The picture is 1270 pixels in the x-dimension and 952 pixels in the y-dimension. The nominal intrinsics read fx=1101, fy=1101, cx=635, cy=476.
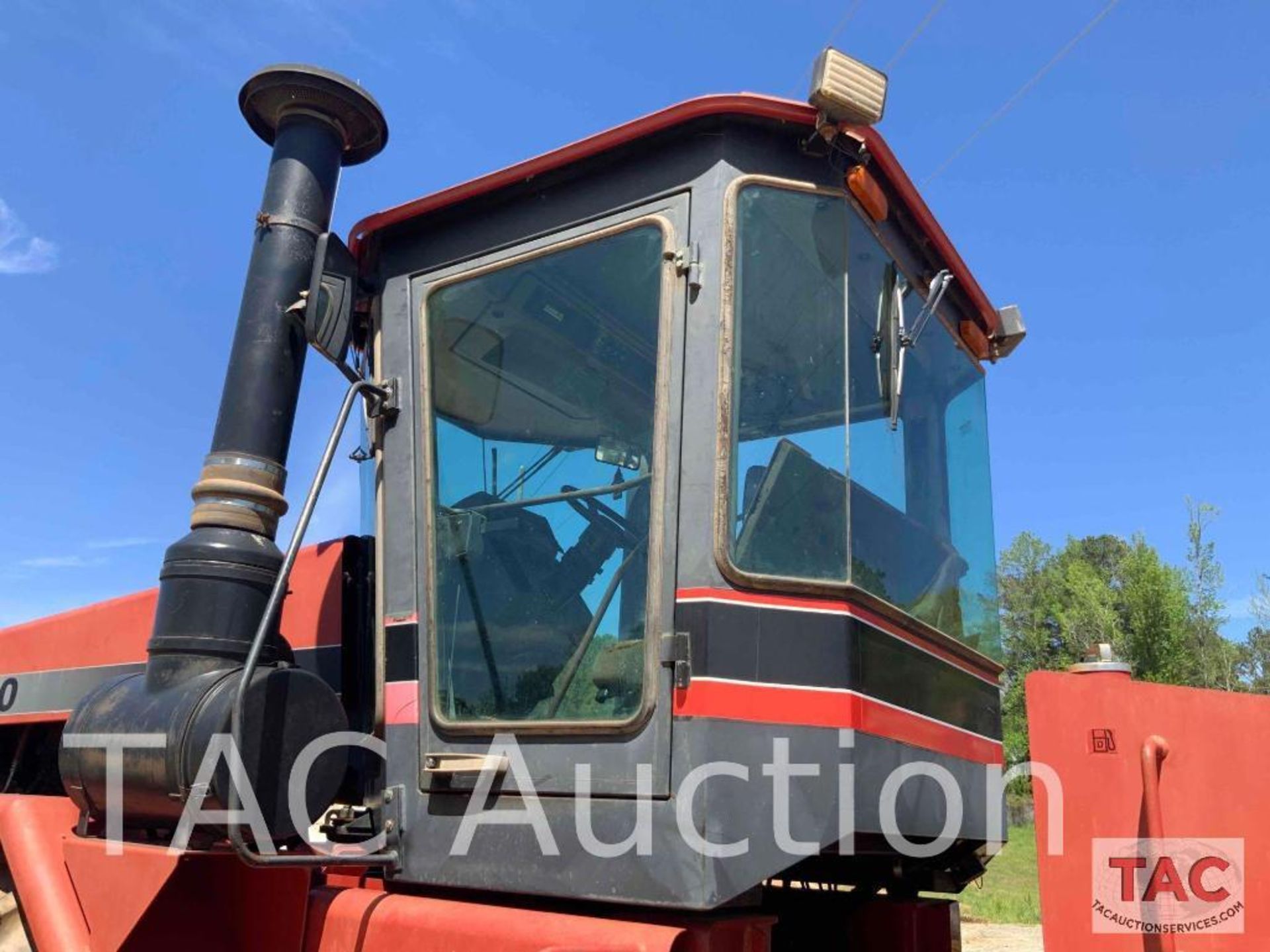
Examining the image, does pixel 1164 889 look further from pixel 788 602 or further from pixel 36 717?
pixel 36 717

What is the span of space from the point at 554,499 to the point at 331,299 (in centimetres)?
82

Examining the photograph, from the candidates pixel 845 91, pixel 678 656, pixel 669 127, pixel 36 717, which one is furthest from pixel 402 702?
pixel 36 717

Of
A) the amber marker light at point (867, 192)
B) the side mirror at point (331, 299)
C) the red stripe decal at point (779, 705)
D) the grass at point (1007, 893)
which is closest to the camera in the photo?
the red stripe decal at point (779, 705)

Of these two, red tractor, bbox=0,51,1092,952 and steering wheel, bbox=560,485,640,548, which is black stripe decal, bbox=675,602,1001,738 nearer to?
red tractor, bbox=0,51,1092,952

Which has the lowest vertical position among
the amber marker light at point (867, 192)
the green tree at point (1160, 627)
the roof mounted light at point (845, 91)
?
the amber marker light at point (867, 192)

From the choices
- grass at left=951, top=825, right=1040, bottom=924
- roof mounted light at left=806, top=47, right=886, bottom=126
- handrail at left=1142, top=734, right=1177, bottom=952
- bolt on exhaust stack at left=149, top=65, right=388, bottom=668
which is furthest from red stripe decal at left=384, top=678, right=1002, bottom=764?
grass at left=951, top=825, right=1040, bottom=924

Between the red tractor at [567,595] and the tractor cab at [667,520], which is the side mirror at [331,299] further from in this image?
the tractor cab at [667,520]

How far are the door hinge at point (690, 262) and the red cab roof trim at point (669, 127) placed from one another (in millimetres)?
320

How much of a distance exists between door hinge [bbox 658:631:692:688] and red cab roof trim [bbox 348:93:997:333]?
121cm

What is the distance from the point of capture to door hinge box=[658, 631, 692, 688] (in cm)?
227

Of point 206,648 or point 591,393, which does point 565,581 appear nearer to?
point 591,393

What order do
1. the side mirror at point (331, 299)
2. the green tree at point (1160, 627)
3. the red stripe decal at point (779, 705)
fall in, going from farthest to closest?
the green tree at point (1160, 627)
the side mirror at point (331, 299)
the red stripe decal at point (779, 705)

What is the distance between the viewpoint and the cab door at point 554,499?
A: 2395 mm

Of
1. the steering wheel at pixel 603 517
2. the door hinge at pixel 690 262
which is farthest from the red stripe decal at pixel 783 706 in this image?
the door hinge at pixel 690 262
